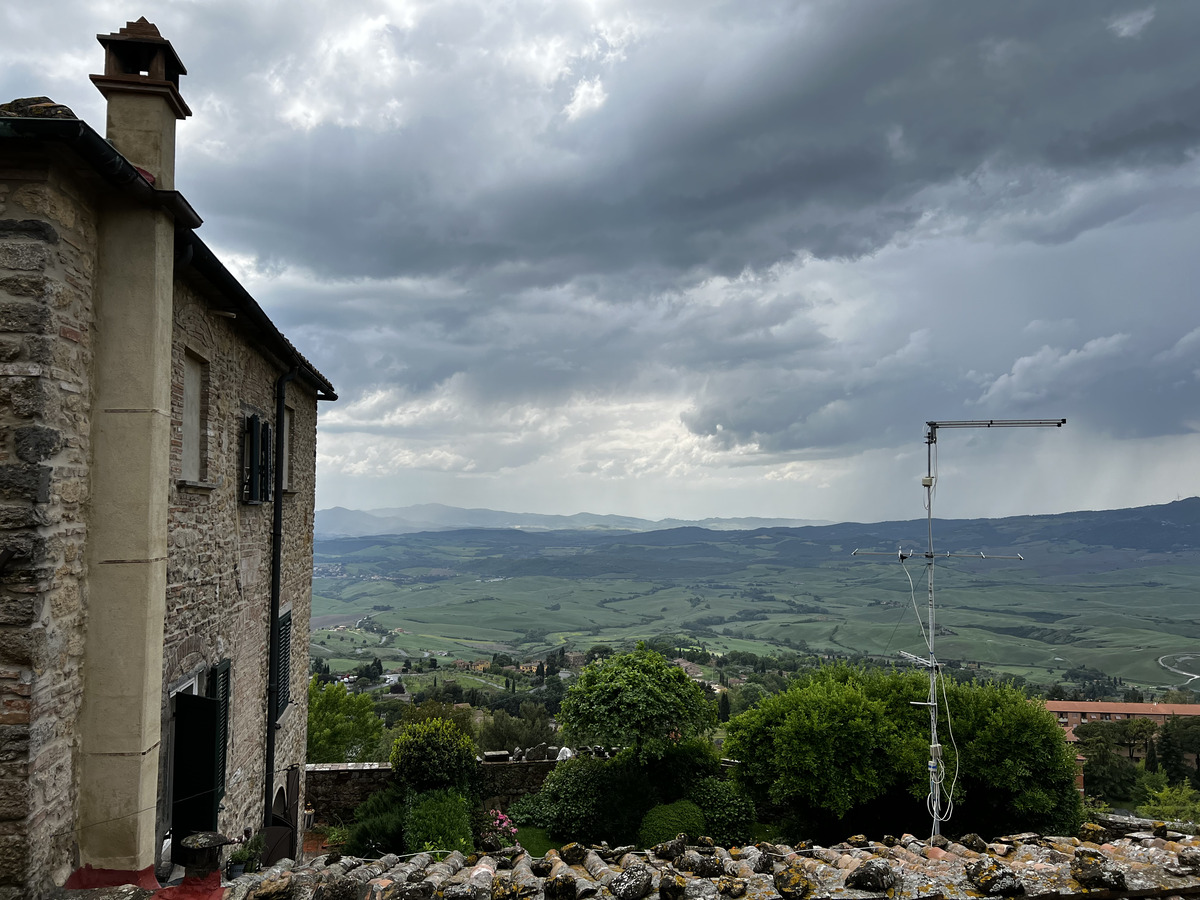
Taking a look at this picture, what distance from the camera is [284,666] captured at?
1155 cm

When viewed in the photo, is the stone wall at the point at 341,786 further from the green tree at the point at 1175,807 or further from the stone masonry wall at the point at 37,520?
the green tree at the point at 1175,807

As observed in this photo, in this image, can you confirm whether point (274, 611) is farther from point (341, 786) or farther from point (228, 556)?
point (341, 786)

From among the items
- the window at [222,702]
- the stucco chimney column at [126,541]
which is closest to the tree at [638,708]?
the window at [222,702]

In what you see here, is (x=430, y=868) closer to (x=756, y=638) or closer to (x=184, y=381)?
(x=184, y=381)

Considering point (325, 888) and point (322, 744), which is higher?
point (325, 888)

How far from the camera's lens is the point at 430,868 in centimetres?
498

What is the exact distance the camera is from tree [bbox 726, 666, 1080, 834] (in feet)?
58.1

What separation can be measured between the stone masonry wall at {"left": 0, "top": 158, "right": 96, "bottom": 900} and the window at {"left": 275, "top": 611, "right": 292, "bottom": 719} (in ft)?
20.5

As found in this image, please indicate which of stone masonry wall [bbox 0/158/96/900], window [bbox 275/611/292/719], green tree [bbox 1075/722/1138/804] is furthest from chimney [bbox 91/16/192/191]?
green tree [bbox 1075/722/1138/804]

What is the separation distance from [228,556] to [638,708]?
42.2 feet

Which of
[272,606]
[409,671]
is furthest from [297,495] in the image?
[409,671]

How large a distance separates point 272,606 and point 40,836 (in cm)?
617

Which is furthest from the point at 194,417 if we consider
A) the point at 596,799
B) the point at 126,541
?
the point at 596,799

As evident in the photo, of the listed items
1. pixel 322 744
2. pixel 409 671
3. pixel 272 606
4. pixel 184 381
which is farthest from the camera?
pixel 409 671
